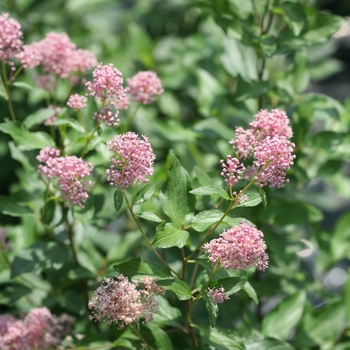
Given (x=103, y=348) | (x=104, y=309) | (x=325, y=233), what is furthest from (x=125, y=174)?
(x=325, y=233)

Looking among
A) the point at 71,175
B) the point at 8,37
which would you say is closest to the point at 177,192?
the point at 71,175

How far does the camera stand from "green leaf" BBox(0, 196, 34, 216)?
4.88 ft

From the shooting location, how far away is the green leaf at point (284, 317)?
161 cm

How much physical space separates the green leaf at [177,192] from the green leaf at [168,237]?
0.08m

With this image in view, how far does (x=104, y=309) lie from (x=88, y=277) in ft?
1.86

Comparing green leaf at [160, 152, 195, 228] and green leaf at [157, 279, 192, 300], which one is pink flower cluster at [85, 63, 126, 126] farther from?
green leaf at [157, 279, 192, 300]

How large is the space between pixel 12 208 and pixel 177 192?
1.62ft

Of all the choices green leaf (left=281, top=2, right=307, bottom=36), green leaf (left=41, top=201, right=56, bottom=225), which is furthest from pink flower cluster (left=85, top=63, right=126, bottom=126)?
green leaf (left=281, top=2, right=307, bottom=36)

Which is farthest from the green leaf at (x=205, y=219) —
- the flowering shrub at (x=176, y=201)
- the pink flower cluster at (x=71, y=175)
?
the pink flower cluster at (x=71, y=175)

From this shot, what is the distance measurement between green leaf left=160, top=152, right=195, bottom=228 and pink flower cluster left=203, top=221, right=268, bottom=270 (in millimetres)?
213

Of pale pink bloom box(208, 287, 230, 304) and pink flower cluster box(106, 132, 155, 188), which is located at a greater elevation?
pink flower cluster box(106, 132, 155, 188)

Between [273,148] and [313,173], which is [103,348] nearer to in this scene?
[273,148]

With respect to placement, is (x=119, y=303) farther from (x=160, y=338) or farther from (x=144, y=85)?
(x=144, y=85)

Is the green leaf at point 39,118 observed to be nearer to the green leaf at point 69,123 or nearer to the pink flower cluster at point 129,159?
the green leaf at point 69,123
